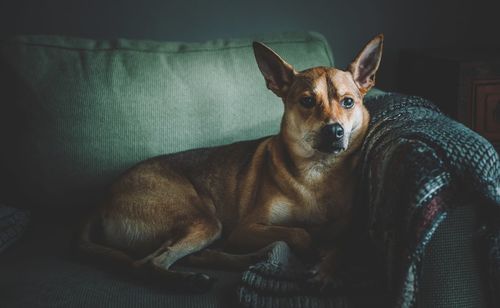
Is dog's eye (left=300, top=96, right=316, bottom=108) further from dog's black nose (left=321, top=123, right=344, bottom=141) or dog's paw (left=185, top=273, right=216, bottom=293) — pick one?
dog's paw (left=185, top=273, right=216, bottom=293)

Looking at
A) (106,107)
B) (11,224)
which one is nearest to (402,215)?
(106,107)

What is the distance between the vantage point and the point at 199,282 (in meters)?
1.36

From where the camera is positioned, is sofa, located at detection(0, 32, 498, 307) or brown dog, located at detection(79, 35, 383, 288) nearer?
brown dog, located at detection(79, 35, 383, 288)

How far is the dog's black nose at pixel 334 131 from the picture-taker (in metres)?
1.58

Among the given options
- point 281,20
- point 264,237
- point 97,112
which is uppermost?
point 281,20

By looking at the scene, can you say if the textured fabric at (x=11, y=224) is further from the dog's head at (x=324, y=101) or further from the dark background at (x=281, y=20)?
the dark background at (x=281, y=20)

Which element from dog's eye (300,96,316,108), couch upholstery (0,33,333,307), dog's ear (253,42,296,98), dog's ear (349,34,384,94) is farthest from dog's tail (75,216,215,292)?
dog's ear (349,34,384,94)

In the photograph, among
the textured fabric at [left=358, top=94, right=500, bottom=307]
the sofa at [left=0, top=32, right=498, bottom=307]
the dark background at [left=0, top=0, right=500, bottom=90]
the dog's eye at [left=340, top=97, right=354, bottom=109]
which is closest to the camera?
the textured fabric at [left=358, top=94, right=500, bottom=307]

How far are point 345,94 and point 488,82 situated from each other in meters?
0.88

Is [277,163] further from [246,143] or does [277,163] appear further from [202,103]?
[202,103]

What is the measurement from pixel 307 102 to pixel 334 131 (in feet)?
0.63

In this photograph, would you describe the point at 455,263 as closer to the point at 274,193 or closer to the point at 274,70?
the point at 274,193

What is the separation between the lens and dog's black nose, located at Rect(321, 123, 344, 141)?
5.20 ft

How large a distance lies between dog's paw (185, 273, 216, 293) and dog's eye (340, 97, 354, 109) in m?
0.76
